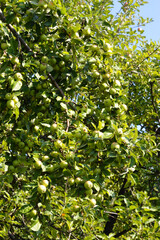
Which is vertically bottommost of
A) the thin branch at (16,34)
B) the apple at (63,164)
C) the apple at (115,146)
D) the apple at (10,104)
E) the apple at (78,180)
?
the apple at (78,180)

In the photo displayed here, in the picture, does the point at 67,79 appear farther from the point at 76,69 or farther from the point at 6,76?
the point at 6,76

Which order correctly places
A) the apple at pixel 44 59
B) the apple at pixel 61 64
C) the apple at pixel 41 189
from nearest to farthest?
the apple at pixel 41 189 → the apple at pixel 44 59 → the apple at pixel 61 64

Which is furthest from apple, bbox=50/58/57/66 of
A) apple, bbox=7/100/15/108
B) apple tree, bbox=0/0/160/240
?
apple, bbox=7/100/15/108

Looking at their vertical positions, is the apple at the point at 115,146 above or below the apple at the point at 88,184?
above

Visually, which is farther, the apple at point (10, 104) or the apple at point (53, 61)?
the apple at point (53, 61)

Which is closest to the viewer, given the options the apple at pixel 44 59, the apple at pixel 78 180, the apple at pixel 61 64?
the apple at pixel 78 180

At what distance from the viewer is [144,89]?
4.79 m

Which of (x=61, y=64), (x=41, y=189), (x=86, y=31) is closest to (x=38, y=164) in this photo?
(x=41, y=189)

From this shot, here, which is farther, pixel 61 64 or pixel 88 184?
pixel 61 64

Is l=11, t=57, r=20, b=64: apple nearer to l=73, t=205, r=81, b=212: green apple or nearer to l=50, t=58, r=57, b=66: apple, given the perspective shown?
→ l=50, t=58, r=57, b=66: apple

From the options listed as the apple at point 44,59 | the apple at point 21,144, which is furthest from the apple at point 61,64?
the apple at point 21,144

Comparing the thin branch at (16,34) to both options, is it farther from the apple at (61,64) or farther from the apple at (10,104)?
the apple at (10,104)

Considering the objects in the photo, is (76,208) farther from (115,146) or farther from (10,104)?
(10,104)

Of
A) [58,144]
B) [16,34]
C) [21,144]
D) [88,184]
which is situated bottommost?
[21,144]
